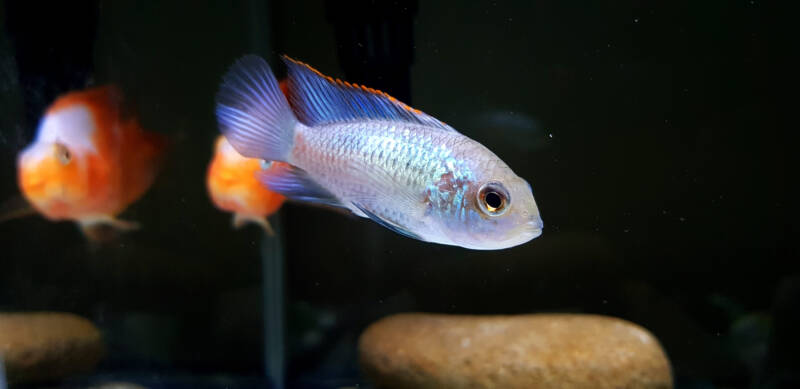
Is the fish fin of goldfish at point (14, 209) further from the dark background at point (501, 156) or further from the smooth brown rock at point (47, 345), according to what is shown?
the smooth brown rock at point (47, 345)

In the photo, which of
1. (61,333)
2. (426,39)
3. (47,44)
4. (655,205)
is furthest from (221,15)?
(61,333)

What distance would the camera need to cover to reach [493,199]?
2.57 feet

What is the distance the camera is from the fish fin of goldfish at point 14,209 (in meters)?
2.26

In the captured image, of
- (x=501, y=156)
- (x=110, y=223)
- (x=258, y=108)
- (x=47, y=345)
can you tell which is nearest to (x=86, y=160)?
(x=110, y=223)

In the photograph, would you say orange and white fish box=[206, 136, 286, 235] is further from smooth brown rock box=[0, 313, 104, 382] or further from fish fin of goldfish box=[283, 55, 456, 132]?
smooth brown rock box=[0, 313, 104, 382]

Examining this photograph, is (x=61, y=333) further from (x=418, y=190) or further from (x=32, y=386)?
(x=418, y=190)

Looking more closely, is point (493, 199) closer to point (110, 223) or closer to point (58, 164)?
point (58, 164)

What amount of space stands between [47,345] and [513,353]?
Answer: 212 cm

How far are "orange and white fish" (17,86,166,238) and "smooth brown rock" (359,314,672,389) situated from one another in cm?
132

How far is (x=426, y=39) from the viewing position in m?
1.28

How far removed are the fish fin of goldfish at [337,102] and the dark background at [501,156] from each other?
22cm

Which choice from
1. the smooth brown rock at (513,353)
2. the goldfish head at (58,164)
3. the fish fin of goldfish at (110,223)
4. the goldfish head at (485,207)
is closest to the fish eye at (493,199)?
the goldfish head at (485,207)

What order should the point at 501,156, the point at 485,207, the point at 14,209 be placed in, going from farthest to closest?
1. the point at 14,209
2. the point at 501,156
3. the point at 485,207

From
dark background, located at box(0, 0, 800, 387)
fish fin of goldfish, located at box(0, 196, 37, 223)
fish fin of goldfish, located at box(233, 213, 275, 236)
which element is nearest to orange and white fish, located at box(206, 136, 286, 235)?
fish fin of goldfish, located at box(233, 213, 275, 236)
